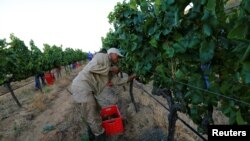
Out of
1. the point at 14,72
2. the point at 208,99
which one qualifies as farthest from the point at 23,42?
the point at 208,99

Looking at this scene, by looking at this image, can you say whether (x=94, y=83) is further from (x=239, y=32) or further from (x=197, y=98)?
(x=239, y=32)

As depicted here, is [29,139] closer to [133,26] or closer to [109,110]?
[109,110]

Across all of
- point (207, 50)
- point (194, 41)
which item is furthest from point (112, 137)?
point (207, 50)

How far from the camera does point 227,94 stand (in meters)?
2.48

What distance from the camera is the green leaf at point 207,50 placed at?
7.44 feet

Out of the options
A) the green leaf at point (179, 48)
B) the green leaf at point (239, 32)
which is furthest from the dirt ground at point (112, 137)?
the green leaf at point (239, 32)

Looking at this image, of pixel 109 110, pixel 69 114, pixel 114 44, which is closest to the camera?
pixel 109 110

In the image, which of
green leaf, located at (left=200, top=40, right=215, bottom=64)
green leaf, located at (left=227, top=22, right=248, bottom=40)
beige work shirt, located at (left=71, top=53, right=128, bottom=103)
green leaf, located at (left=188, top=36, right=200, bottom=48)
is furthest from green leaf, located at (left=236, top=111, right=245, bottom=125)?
beige work shirt, located at (left=71, top=53, right=128, bottom=103)

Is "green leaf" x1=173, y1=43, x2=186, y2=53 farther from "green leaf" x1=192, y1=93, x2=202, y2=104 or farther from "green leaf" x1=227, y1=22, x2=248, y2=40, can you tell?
"green leaf" x1=227, y1=22, x2=248, y2=40

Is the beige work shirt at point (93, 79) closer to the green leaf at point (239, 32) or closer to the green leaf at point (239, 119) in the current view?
the green leaf at point (239, 119)

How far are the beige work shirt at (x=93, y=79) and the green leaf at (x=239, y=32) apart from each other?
13.3ft

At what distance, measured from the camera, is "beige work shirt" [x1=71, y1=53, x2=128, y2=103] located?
5.53 m

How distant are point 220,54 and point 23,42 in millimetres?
Result: 22258

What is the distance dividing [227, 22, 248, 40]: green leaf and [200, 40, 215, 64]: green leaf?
2.25ft
